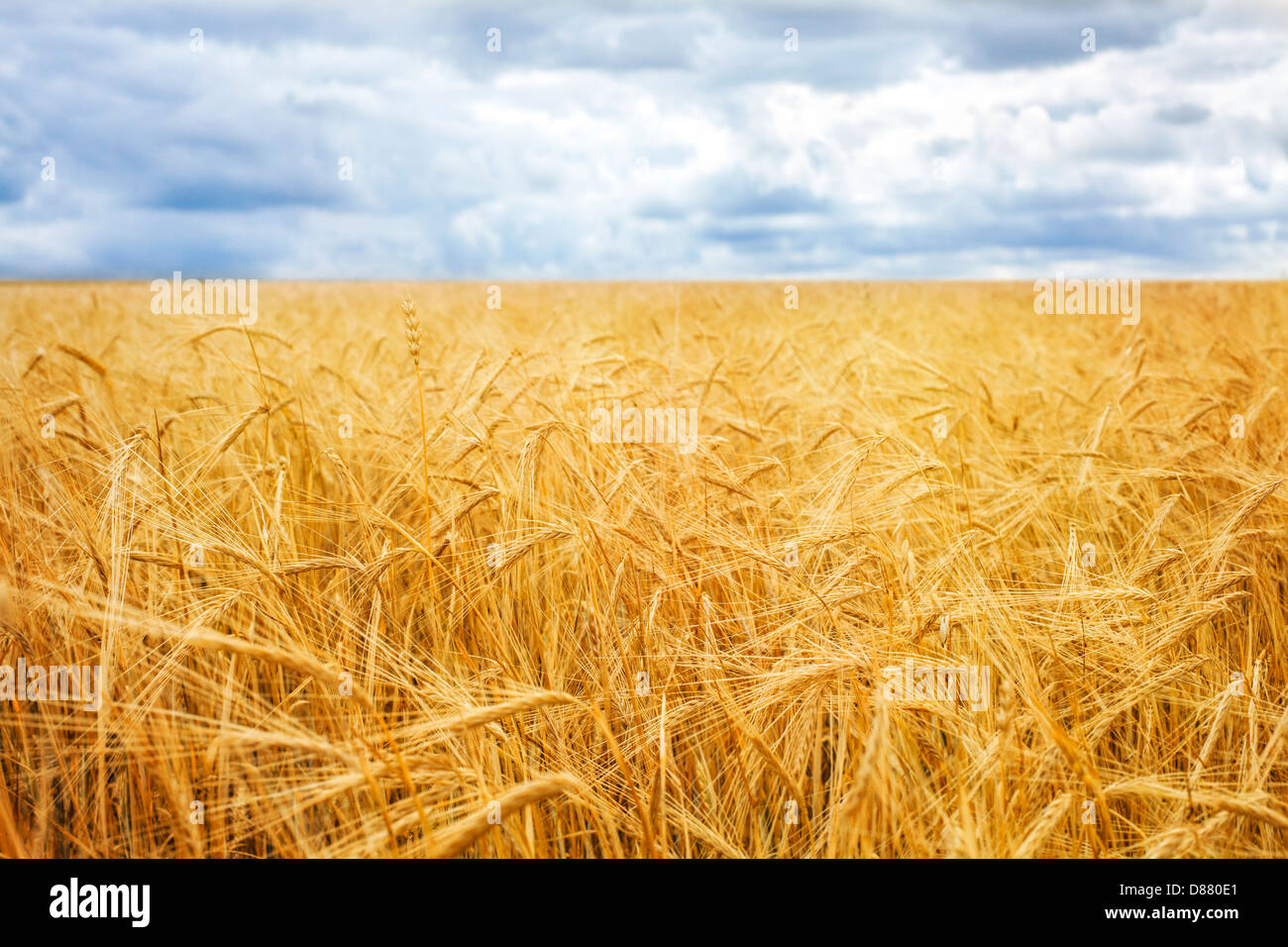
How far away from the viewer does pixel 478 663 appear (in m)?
2.14

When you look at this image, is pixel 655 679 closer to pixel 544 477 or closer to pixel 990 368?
pixel 544 477

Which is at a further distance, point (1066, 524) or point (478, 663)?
point (1066, 524)

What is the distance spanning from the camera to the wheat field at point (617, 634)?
1.53m

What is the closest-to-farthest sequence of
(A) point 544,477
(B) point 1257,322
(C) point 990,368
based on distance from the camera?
(A) point 544,477 → (C) point 990,368 → (B) point 1257,322

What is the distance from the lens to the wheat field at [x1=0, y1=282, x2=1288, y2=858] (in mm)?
1527

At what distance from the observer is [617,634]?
186cm
